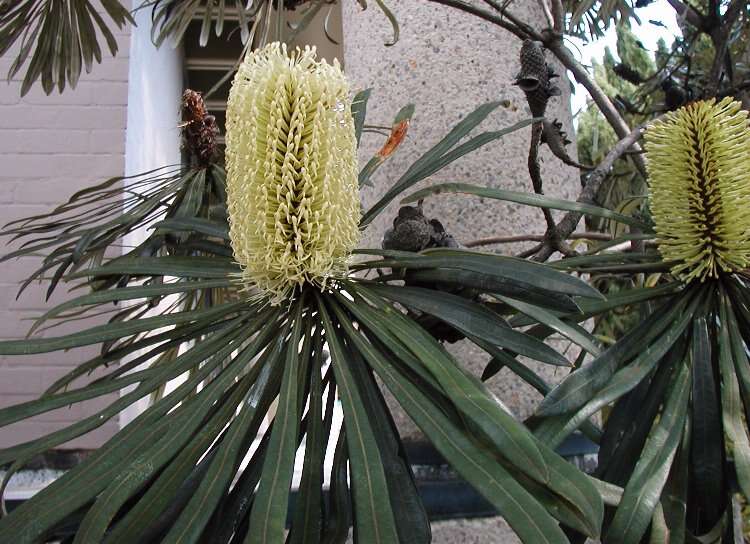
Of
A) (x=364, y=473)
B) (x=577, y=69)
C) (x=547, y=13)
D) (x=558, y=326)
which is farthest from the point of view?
(x=547, y=13)

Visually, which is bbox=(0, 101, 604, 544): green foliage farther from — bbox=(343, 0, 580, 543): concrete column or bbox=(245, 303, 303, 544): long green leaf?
bbox=(343, 0, 580, 543): concrete column

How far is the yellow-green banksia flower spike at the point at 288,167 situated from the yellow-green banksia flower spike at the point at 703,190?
1.05ft

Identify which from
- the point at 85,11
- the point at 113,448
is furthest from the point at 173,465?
the point at 85,11

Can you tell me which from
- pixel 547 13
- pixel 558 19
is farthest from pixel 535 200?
pixel 547 13

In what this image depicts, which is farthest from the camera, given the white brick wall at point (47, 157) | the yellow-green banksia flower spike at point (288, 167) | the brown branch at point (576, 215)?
the white brick wall at point (47, 157)

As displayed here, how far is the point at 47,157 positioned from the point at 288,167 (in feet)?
4.13

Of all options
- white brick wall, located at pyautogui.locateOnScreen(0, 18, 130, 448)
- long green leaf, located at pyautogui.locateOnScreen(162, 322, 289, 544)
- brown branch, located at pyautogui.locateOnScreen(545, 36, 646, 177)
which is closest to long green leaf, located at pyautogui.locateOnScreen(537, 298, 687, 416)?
long green leaf, located at pyautogui.locateOnScreen(162, 322, 289, 544)

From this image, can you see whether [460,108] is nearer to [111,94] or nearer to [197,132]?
[197,132]

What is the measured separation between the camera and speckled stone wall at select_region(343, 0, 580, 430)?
1.10 m

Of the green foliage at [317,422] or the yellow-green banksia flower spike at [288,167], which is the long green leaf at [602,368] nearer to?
the green foliage at [317,422]

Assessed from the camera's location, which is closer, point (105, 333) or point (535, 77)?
point (105, 333)

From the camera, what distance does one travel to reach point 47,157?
1.64 m

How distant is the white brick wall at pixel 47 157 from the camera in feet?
5.09

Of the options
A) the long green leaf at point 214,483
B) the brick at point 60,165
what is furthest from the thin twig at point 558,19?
the brick at point 60,165
